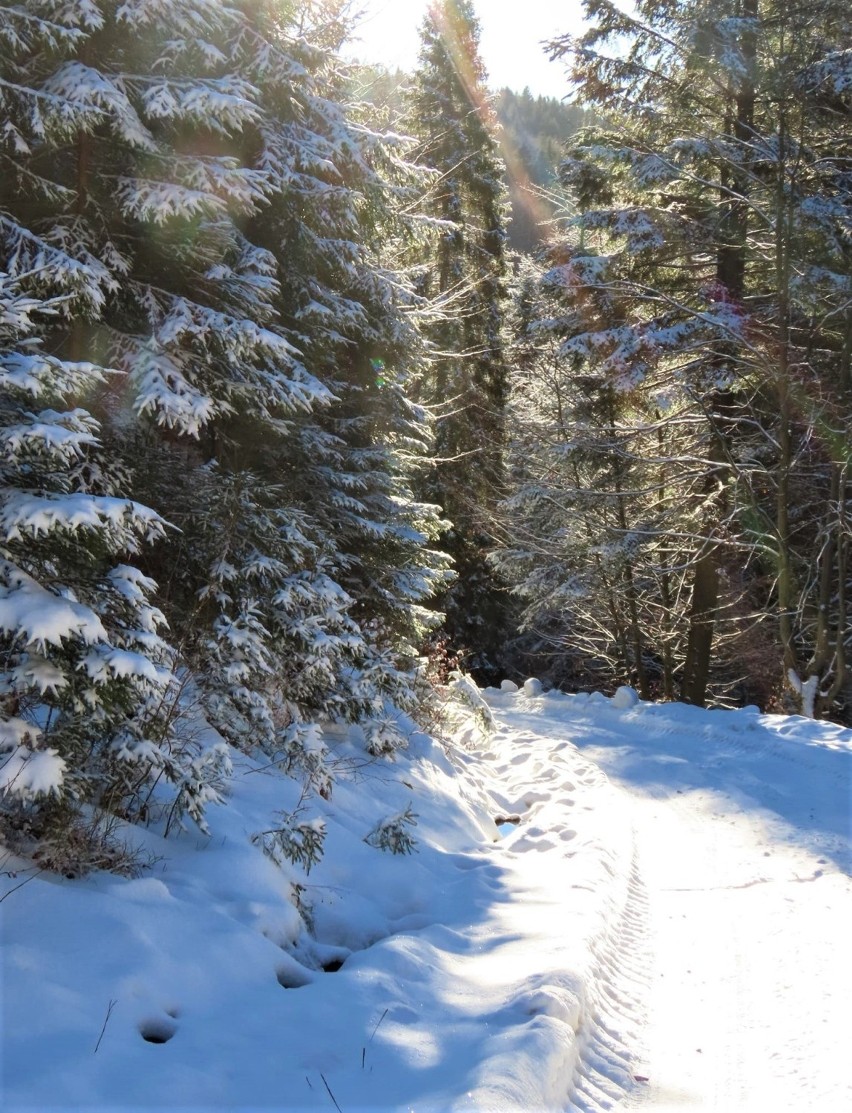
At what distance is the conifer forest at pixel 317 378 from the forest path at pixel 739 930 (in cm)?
195

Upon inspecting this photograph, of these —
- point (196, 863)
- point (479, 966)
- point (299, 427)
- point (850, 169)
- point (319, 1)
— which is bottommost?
point (479, 966)

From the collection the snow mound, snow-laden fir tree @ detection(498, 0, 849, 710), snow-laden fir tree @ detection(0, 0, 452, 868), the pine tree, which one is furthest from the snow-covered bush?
the pine tree

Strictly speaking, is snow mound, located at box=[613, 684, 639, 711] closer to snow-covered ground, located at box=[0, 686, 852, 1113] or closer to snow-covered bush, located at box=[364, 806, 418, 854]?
snow-covered ground, located at box=[0, 686, 852, 1113]

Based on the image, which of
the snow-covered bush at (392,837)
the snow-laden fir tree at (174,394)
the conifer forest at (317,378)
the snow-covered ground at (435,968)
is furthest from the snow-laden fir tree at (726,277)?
the snow-covered bush at (392,837)

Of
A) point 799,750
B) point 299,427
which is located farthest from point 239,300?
point 799,750

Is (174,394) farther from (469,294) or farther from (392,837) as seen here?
(469,294)

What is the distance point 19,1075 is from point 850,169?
1345 cm

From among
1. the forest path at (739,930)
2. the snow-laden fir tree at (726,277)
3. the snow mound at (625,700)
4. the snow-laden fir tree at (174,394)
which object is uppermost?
the snow-laden fir tree at (726,277)

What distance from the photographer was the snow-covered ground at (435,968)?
8.57 feet

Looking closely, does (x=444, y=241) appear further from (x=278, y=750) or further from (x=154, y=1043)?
(x=154, y=1043)

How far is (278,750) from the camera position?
5559 millimetres

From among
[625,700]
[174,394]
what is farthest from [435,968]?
[625,700]

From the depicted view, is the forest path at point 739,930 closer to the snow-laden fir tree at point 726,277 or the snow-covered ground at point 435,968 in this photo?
the snow-covered ground at point 435,968

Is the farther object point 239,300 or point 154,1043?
point 239,300
